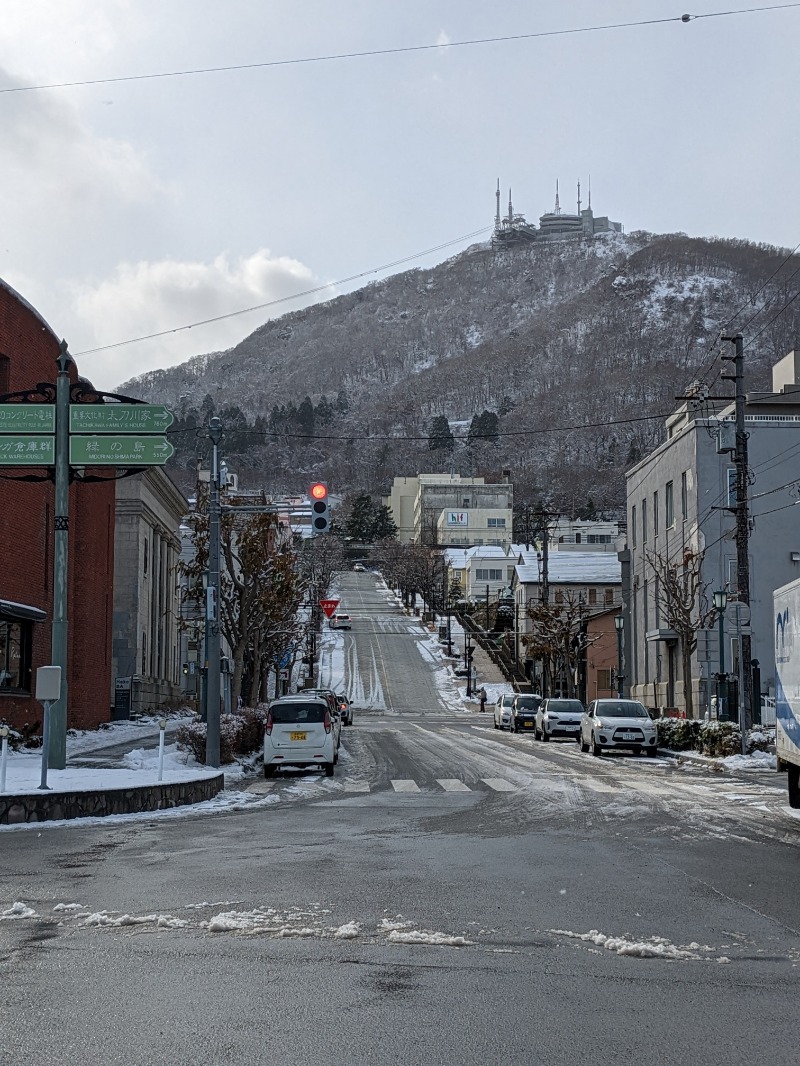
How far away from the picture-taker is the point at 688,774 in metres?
29.3

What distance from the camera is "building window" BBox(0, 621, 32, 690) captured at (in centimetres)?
3400

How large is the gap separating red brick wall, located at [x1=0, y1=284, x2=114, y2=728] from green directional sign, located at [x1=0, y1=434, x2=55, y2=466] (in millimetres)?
5730

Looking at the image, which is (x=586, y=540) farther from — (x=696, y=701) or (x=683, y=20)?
(x=683, y=20)

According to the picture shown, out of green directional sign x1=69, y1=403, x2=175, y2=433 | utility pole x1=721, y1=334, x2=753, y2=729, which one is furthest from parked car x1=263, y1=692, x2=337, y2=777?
utility pole x1=721, y1=334, x2=753, y2=729

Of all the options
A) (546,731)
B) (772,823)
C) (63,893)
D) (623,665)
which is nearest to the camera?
(63,893)

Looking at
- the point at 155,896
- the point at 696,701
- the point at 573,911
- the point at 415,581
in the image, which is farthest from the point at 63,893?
the point at 415,581

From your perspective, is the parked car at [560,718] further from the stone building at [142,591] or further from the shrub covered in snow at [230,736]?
the stone building at [142,591]

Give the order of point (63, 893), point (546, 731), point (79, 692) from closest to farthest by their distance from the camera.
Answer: point (63, 893) → point (79, 692) → point (546, 731)

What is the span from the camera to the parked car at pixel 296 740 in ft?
89.5

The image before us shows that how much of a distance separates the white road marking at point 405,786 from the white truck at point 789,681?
7430 millimetres

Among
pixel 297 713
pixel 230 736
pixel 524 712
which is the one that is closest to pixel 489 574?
pixel 524 712

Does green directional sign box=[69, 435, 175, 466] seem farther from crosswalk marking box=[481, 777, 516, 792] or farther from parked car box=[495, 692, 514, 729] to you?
parked car box=[495, 692, 514, 729]

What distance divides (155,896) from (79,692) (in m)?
34.9

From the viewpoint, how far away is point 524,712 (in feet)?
188
